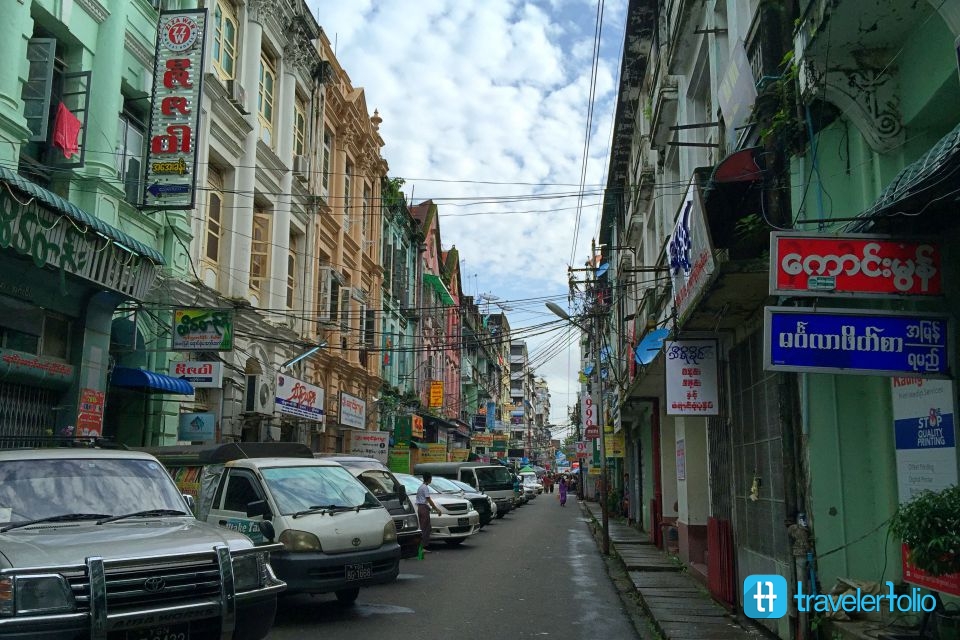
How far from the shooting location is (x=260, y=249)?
2508 centimetres

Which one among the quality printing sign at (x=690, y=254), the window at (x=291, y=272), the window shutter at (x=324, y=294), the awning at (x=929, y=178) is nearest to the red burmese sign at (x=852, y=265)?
the awning at (x=929, y=178)

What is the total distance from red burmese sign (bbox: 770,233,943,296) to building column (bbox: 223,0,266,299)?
58.4 feet

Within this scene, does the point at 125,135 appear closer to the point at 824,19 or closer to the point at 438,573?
the point at 438,573

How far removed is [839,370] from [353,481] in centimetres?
720

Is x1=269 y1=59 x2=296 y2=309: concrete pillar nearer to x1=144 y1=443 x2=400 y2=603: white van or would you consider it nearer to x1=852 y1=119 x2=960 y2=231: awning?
x1=144 y1=443 x2=400 y2=603: white van

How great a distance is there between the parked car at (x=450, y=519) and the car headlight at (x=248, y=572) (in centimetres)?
1358

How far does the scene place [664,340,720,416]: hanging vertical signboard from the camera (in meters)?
11.5

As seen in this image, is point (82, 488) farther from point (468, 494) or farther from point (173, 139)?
point (468, 494)

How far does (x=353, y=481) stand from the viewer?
11.7 m

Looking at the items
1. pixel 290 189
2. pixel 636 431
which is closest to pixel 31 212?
pixel 290 189

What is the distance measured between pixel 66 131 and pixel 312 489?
8.56 metres

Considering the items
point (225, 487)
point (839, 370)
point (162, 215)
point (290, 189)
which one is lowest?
point (225, 487)

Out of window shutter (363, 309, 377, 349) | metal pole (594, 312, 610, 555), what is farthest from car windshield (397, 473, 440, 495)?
window shutter (363, 309, 377, 349)

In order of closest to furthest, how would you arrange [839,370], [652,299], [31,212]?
1. [839,370]
2. [31,212]
3. [652,299]
